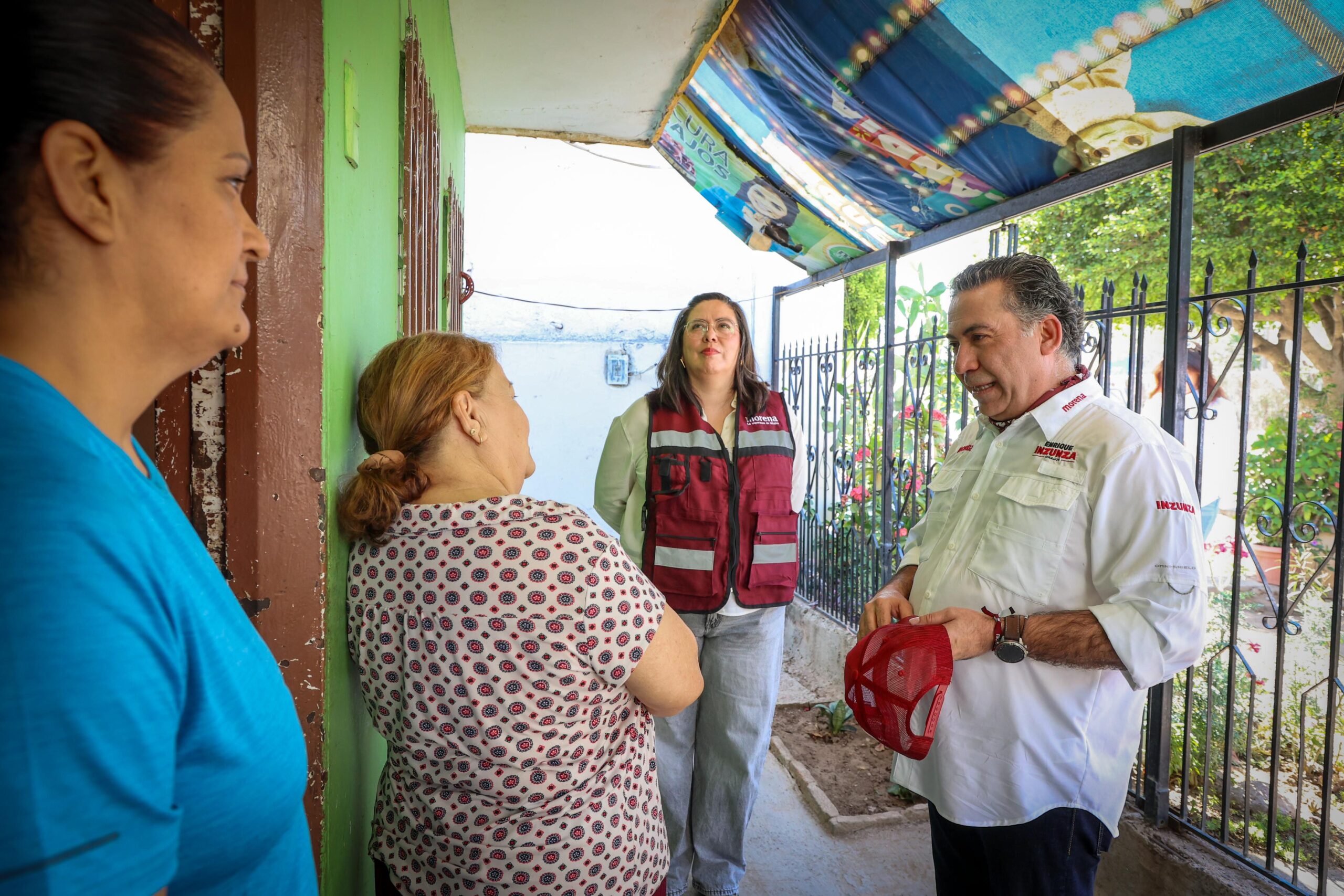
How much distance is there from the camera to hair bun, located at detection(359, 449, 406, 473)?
1.26 m

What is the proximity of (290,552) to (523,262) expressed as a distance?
8220mm

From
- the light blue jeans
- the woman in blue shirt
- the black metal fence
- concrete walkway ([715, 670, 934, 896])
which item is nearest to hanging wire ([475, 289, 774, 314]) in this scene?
the black metal fence

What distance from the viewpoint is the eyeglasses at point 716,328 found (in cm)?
278

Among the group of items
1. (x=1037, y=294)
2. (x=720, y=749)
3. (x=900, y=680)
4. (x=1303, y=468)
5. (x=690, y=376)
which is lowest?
(x=720, y=749)

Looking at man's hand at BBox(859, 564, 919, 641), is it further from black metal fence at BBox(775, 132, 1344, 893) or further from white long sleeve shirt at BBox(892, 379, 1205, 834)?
black metal fence at BBox(775, 132, 1344, 893)

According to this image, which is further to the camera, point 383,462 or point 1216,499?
point 1216,499

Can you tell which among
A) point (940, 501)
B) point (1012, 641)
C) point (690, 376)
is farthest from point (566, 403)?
point (1012, 641)

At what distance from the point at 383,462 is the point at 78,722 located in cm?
80

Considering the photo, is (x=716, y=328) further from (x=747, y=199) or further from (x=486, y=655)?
(x=747, y=199)

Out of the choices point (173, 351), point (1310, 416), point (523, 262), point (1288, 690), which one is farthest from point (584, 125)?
point (1310, 416)

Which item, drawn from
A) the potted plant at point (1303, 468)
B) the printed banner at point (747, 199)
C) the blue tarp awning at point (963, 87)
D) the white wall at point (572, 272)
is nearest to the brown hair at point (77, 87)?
the blue tarp awning at point (963, 87)

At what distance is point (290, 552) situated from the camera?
3.76 feet

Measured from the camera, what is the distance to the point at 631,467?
2764 mm

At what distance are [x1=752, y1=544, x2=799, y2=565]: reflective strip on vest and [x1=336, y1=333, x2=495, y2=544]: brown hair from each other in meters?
1.40
